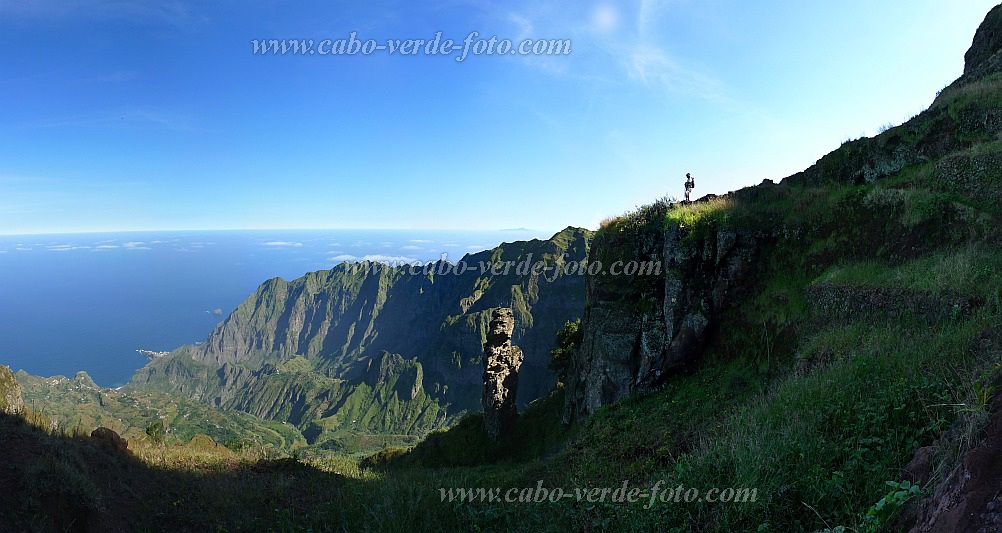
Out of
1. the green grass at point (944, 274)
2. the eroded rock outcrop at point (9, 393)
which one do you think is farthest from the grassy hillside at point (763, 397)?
the eroded rock outcrop at point (9, 393)

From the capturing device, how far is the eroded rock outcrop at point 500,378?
40.2 metres

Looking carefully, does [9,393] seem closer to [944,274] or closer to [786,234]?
[944,274]

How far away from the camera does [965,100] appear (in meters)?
15.0

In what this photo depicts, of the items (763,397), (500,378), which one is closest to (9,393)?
(763,397)

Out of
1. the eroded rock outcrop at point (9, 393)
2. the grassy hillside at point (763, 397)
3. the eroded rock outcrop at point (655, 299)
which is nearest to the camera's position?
the grassy hillside at point (763, 397)

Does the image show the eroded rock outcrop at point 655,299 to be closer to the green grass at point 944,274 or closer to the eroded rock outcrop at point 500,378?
the green grass at point 944,274

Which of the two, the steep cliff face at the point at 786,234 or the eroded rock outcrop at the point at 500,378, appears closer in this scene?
the steep cliff face at the point at 786,234

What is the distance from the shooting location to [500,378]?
4203 centimetres

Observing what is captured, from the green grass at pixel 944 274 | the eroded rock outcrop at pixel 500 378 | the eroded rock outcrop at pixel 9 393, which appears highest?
the green grass at pixel 944 274

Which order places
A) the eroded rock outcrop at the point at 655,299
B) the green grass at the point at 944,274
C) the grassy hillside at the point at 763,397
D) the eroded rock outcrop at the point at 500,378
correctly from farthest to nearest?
the eroded rock outcrop at the point at 500,378, the eroded rock outcrop at the point at 655,299, the green grass at the point at 944,274, the grassy hillside at the point at 763,397

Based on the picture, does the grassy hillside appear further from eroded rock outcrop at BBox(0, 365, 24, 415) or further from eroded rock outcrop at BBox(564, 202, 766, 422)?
eroded rock outcrop at BBox(0, 365, 24, 415)

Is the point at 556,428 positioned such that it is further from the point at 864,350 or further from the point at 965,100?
the point at 965,100

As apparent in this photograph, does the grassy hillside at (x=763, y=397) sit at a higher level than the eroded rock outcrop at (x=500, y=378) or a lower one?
higher

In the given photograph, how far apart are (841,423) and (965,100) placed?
17981mm
